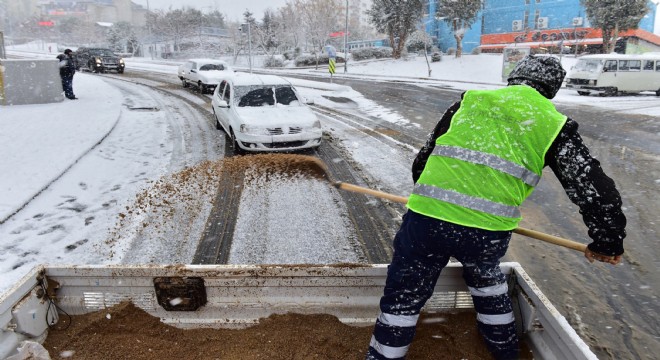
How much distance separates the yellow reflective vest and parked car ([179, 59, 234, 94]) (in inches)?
710

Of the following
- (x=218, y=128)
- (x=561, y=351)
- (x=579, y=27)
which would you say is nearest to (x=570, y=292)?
(x=561, y=351)

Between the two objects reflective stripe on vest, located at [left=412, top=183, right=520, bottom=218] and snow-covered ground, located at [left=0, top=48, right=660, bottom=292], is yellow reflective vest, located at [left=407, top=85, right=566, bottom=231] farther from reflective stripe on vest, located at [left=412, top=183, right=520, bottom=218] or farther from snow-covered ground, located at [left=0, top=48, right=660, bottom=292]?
snow-covered ground, located at [left=0, top=48, right=660, bottom=292]

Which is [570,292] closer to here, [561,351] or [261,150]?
[561,351]

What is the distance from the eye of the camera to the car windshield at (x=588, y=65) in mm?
20514

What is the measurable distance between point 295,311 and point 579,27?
4581 cm

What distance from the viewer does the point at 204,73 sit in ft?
64.7

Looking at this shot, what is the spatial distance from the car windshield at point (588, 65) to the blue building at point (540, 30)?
608 inches

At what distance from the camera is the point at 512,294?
290cm

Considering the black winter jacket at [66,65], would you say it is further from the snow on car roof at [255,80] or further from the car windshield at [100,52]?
the car windshield at [100,52]

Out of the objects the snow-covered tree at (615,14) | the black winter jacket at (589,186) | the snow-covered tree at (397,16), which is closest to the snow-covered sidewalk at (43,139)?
the black winter jacket at (589,186)

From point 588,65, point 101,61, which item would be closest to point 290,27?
point 101,61

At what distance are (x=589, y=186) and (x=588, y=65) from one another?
73.2 feet

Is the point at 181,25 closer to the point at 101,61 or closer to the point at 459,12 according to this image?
the point at 101,61

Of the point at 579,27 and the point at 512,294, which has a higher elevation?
the point at 579,27
